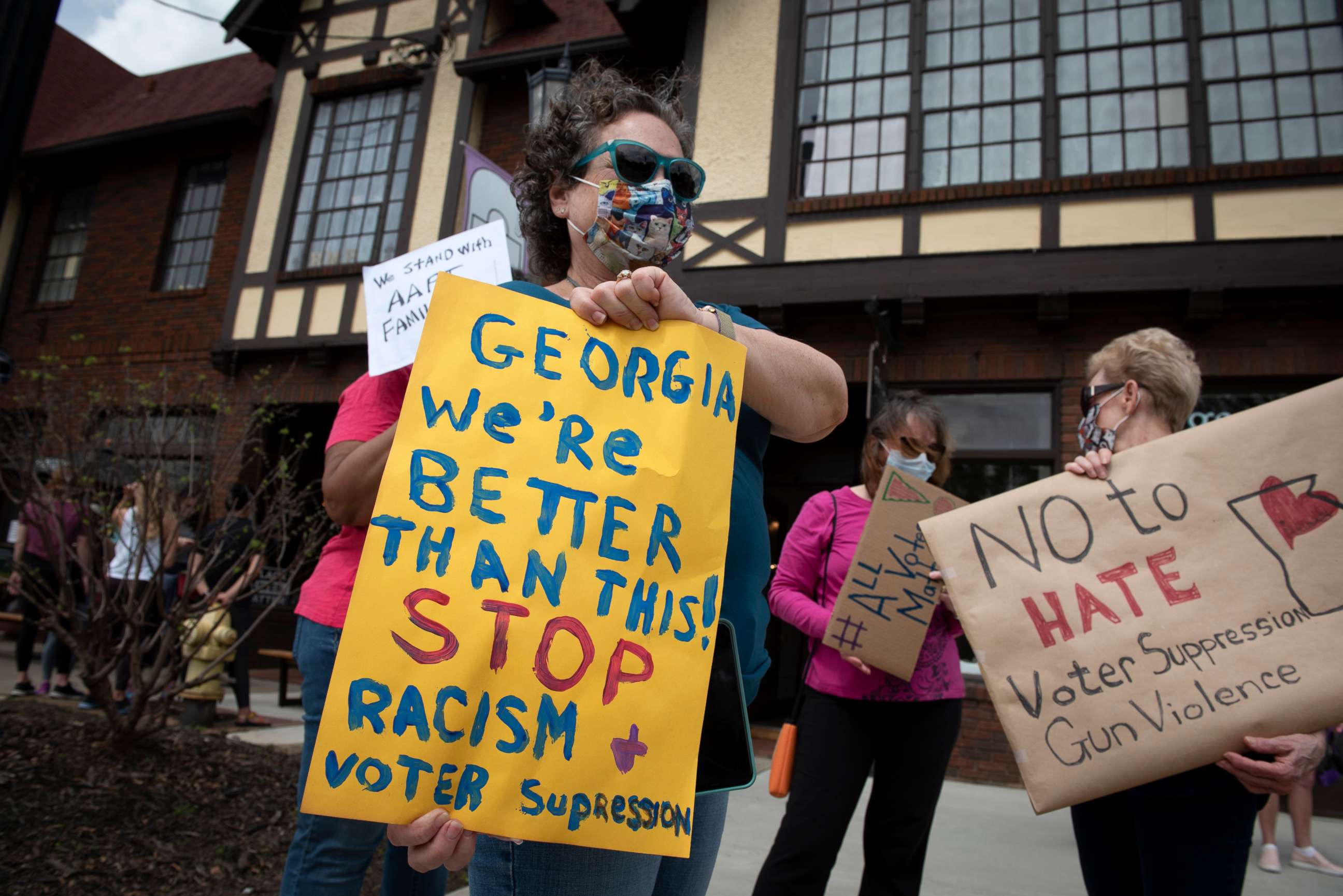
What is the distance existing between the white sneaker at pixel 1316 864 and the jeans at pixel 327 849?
4404mm

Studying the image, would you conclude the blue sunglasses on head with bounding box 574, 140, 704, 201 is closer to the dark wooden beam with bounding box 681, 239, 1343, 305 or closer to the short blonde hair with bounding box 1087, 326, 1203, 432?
the short blonde hair with bounding box 1087, 326, 1203, 432

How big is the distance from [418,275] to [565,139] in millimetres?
1252

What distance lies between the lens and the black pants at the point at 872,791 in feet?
8.20

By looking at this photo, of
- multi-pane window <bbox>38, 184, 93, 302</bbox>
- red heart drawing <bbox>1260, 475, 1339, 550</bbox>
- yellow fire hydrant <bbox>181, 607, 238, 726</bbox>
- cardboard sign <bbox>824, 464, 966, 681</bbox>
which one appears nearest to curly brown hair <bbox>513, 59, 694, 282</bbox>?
red heart drawing <bbox>1260, 475, 1339, 550</bbox>

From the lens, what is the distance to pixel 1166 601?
179 cm

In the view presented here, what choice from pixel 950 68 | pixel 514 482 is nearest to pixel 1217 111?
pixel 950 68

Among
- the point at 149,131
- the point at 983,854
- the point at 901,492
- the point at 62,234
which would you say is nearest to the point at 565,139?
the point at 901,492

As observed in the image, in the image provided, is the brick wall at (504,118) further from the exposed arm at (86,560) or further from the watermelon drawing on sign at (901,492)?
the watermelon drawing on sign at (901,492)

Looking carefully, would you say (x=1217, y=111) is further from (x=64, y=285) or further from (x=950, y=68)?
(x=64, y=285)

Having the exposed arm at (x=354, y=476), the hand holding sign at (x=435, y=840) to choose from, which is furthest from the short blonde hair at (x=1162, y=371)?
the hand holding sign at (x=435, y=840)

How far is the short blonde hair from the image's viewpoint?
2.15 metres

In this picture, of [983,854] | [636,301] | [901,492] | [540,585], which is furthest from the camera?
[983,854]

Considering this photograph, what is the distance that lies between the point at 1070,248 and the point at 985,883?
5196 mm

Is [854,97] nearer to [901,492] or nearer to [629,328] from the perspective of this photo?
[901,492]
